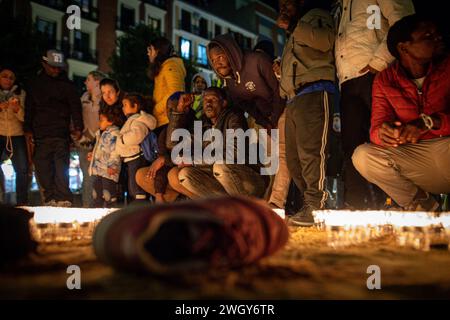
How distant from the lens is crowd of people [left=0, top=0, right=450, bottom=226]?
2.65 metres

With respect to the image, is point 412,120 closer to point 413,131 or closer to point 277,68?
point 413,131

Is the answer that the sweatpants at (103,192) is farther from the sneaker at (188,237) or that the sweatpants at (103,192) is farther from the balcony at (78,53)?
the balcony at (78,53)

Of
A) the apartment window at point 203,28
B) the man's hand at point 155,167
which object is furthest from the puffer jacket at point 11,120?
the apartment window at point 203,28

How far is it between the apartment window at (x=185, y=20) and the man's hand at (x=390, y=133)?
3349 cm

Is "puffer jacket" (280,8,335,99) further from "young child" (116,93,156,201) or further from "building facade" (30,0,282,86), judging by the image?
"building facade" (30,0,282,86)

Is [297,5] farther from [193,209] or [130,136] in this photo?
[193,209]

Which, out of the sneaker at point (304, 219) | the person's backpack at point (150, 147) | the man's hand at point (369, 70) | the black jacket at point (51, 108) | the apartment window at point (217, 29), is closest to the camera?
the sneaker at point (304, 219)

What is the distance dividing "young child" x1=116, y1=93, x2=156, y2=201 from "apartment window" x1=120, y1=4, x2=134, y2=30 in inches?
1083

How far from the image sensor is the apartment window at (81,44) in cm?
2675

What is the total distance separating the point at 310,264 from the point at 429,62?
1891 millimetres

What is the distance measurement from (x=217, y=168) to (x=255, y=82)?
39.0 inches

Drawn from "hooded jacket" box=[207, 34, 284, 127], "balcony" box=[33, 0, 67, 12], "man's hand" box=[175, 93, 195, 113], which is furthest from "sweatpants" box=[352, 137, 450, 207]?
"balcony" box=[33, 0, 67, 12]

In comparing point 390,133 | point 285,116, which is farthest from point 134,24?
point 390,133
